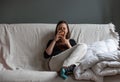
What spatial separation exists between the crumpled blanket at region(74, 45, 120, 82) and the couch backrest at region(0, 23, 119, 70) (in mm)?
789

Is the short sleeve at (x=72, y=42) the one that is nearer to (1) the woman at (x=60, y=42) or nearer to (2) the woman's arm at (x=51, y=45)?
(1) the woman at (x=60, y=42)

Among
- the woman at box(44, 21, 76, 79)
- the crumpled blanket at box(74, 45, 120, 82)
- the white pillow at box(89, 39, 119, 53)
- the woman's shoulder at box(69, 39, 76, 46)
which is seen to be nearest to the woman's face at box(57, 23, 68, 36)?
the woman at box(44, 21, 76, 79)

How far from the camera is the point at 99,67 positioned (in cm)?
191

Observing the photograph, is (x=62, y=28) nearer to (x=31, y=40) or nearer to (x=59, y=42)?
(x=59, y=42)

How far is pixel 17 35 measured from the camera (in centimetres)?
274

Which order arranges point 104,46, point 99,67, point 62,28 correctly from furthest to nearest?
point 62,28, point 104,46, point 99,67

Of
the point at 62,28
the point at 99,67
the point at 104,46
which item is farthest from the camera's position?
the point at 62,28

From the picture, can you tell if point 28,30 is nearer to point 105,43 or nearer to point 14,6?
point 14,6

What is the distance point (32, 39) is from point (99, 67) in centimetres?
109

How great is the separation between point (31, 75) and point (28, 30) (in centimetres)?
95

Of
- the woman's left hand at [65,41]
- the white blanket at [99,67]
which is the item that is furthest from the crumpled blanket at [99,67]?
the woman's left hand at [65,41]

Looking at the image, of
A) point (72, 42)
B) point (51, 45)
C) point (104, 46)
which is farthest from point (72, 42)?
point (104, 46)

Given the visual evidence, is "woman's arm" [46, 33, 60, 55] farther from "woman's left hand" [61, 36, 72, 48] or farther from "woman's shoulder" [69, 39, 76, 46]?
"woman's shoulder" [69, 39, 76, 46]

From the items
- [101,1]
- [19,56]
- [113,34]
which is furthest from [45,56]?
[101,1]
